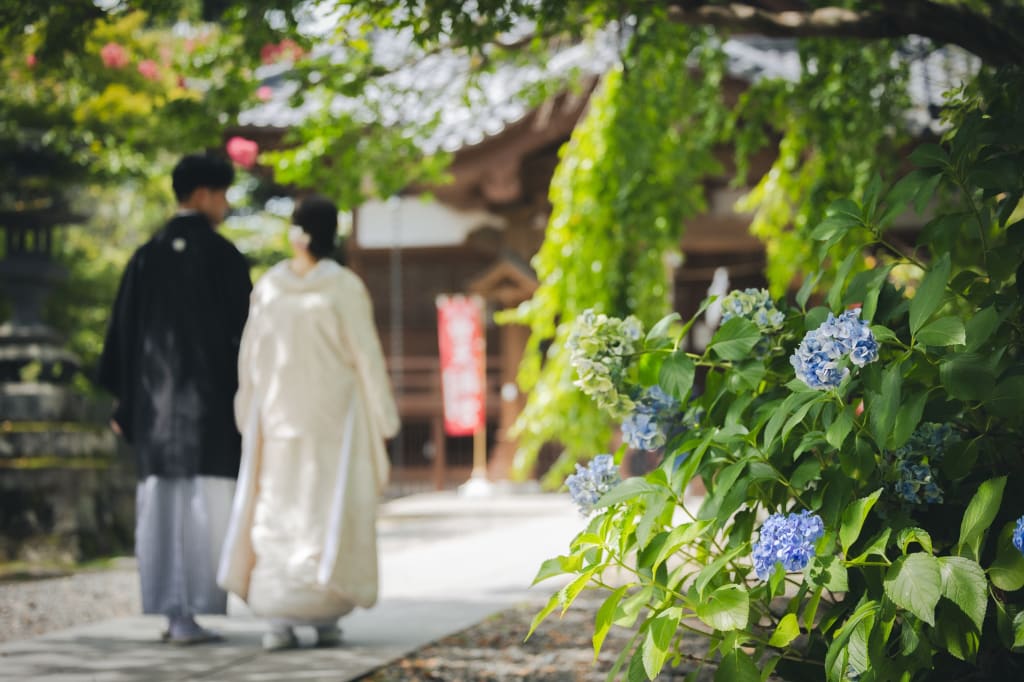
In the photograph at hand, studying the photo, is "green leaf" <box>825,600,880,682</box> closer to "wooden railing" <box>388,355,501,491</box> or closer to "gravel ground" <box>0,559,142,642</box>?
"gravel ground" <box>0,559,142,642</box>

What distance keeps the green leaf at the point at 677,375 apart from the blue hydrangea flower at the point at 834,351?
1.08 ft

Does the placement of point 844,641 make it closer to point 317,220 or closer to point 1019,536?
point 1019,536

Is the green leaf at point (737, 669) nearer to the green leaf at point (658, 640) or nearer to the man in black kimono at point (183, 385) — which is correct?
the green leaf at point (658, 640)

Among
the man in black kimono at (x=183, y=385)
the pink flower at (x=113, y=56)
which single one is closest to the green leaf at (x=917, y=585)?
the man in black kimono at (x=183, y=385)

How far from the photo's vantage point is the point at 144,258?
4.88m

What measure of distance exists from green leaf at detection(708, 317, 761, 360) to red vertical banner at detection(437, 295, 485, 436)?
471 inches

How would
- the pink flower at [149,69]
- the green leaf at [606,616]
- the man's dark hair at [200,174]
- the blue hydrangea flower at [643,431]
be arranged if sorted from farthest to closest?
the pink flower at [149,69]
the man's dark hair at [200,174]
the blue hydrangea flower at [643,431]
the green leaf at [606,616]

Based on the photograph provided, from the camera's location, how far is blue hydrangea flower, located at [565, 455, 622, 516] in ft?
8.23

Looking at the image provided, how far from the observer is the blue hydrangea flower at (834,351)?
2.10 metres

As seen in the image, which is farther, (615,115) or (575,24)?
(615,115)

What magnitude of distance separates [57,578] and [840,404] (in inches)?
257

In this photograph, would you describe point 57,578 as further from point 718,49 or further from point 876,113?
point 876,113

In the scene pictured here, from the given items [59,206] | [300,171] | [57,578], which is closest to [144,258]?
[300,171]

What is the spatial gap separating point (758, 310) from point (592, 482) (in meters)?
0.54
